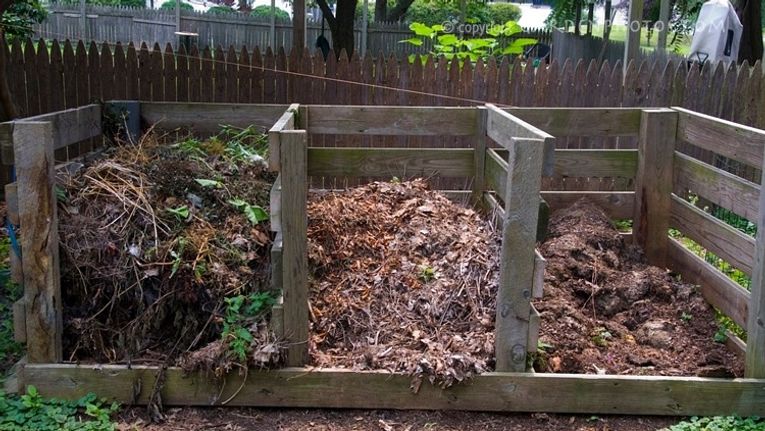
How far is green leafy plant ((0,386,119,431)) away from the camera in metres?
3.90

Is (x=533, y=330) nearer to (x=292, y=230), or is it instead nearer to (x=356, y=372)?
(x=356, y=372)

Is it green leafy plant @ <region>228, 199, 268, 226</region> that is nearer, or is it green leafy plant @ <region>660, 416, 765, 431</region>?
green leafy plant @ <region>660, 416, 765, 431</region>

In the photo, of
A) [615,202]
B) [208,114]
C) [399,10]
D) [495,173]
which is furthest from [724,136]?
[399,10]

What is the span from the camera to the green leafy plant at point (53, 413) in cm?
390

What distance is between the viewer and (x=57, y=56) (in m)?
8.47

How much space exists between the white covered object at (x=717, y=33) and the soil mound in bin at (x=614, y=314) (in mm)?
8011

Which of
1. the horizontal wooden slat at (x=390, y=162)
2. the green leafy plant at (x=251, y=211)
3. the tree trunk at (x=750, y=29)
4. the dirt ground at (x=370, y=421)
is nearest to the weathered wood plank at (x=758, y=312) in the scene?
the dirt ground at (x=370, y=421)

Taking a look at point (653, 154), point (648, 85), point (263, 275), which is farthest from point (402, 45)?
point (263, 275)

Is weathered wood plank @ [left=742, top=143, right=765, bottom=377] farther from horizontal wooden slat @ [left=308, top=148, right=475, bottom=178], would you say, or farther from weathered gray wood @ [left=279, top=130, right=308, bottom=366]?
weathered gray wood @ [left=279, top=130, right=308, bottom=366]

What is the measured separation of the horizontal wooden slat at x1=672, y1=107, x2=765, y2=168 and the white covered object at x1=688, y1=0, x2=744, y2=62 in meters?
7.64

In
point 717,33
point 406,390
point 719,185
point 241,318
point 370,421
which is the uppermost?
point 717,33

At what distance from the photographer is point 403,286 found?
15.4 ft

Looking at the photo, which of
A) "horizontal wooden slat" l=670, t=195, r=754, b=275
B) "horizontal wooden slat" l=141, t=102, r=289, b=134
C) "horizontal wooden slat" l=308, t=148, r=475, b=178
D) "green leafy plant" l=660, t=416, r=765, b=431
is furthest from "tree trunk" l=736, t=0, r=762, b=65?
"green leafy plant" l=660, t=416, r=765, b=431

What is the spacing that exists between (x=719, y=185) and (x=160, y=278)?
3746 mm
